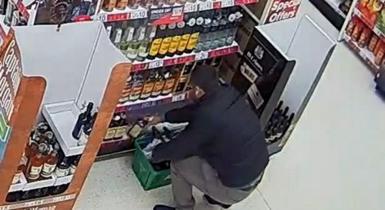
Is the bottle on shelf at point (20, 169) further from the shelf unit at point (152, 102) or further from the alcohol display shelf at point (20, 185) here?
the shelf unit at point (152, 102)

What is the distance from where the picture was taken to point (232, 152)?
15.3ft

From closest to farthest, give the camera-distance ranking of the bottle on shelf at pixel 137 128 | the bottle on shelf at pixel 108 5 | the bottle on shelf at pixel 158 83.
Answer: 1. the bottle on shelf at pixel 108 5
2. the bottle on shelf at pixel 158 83
3. the bottle on shelf at pixel 137 128

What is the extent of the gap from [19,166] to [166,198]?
4.13 feet

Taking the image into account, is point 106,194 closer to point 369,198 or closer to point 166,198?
point 166,198

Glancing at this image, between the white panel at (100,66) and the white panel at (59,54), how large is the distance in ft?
0.13

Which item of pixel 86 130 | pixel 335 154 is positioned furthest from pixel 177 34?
pixel 335 154

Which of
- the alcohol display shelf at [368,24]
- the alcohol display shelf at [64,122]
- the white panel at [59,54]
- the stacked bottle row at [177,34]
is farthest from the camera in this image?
the alcohol display shelf at [368,24]

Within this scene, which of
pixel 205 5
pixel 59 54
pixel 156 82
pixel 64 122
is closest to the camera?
pixel 59 54

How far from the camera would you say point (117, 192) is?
5359 millimetres

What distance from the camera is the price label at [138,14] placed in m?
4.69

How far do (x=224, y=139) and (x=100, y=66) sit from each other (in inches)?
30.5

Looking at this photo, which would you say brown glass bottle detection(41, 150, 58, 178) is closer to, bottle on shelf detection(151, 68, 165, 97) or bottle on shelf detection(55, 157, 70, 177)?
bottle on shelf detection(55, 157, 70, 177)

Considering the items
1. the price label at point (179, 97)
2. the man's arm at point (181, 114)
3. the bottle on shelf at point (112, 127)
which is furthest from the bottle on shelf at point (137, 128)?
the man's arm at point (181, 114)

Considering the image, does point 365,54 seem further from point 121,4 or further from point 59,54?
point 59,54
